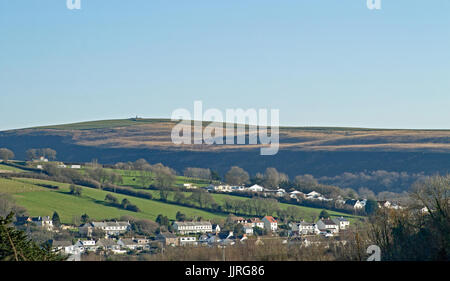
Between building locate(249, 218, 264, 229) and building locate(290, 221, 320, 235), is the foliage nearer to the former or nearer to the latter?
building locate(290, 221, 320, 235)

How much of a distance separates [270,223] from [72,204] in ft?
89.1

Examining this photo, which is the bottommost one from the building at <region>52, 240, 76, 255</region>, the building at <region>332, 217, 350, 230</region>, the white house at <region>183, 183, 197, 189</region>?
the building at <region>332, 217, 350, 230</region>

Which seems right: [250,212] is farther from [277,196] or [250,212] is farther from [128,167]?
[128,167]

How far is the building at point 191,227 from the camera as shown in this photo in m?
92.1

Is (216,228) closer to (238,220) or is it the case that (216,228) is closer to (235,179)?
(238,220)

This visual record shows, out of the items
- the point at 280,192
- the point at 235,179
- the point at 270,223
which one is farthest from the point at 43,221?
the point at 235,179

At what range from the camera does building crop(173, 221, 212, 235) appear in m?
92.1

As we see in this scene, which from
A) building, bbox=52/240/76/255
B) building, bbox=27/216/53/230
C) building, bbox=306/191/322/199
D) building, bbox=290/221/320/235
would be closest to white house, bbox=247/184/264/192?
building, bbox=306/191/322/199

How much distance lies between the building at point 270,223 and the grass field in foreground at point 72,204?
6.83 meters

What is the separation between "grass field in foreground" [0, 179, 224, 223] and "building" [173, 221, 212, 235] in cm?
552
